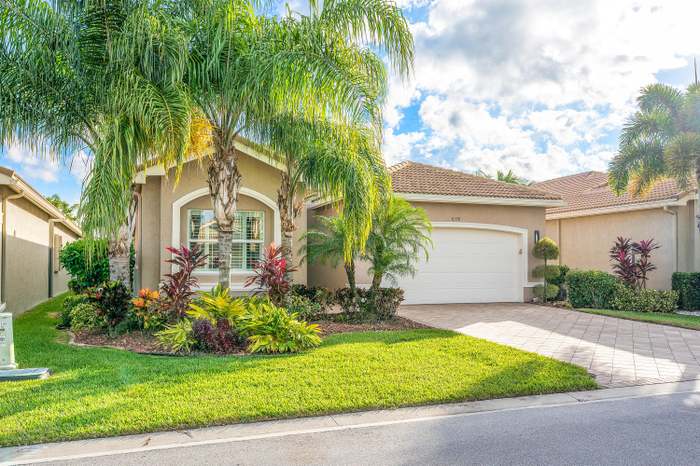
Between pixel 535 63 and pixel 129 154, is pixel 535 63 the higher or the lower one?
the higher one

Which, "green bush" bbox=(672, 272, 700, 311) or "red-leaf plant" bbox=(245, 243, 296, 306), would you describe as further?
"green bush" bbox=(672, 272, 700, 311)

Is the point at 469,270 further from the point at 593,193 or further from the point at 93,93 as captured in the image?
the point at 93,93

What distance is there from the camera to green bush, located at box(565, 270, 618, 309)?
1379 centimetres

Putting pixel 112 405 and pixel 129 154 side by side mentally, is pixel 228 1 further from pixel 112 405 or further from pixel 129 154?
pixel 112 405

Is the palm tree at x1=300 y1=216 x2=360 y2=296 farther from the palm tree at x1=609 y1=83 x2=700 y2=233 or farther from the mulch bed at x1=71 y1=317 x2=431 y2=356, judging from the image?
the palm tree at x1=609 y1=83 x2=700 y2=233

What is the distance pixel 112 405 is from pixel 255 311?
3602mm

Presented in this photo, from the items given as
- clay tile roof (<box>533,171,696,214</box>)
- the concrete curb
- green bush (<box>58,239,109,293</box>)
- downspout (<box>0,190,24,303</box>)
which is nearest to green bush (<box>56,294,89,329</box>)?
downspout (<box>0,190,24,303</box>)

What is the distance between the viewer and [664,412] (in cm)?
523

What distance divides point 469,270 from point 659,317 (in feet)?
16.7

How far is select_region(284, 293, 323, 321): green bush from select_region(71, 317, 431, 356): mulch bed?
298 mm

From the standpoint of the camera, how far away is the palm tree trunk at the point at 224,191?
368 inches

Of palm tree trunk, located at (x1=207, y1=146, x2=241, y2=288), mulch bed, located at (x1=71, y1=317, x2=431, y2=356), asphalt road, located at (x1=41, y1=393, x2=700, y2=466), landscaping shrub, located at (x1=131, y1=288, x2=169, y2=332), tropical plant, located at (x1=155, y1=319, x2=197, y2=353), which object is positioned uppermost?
palm tree trunk, located at (x1=207, y1=146, x2=241, y2=288)

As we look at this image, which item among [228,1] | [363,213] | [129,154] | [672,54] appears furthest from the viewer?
[672,54]

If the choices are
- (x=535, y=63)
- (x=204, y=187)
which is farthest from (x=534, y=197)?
(x=204, y=187)
